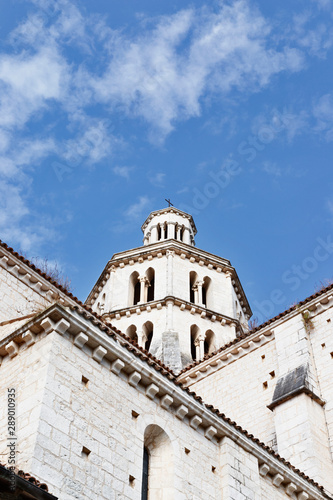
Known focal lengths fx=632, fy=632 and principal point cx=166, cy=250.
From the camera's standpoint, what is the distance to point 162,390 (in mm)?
11758

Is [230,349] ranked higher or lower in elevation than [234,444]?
higher

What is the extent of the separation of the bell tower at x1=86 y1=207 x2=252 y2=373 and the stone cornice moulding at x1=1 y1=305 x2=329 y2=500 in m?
12.3

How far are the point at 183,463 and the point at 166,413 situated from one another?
3.11 feet

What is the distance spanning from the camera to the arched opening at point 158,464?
425 inches

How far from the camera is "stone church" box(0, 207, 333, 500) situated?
938 cm

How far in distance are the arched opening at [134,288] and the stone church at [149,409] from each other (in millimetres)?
9041

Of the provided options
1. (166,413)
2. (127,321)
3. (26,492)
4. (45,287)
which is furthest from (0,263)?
(127,321)

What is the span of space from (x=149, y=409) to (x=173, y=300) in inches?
658

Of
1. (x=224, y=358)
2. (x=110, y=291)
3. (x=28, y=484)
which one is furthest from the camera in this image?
(x=110, y=291)

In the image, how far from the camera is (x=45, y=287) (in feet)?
55.8

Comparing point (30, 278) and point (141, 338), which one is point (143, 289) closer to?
point (141, 338)

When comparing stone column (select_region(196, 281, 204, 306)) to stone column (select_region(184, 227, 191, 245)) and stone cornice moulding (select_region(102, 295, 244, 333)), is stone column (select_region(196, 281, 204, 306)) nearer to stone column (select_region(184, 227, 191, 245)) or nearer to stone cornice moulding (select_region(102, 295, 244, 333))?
stone cornice moulding (select_region(102, 295, 244, 333))

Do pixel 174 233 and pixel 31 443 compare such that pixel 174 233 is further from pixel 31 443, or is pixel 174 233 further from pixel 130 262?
pixel 31 443

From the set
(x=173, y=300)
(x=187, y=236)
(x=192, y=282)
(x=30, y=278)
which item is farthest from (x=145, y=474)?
(x=187, y=236)
